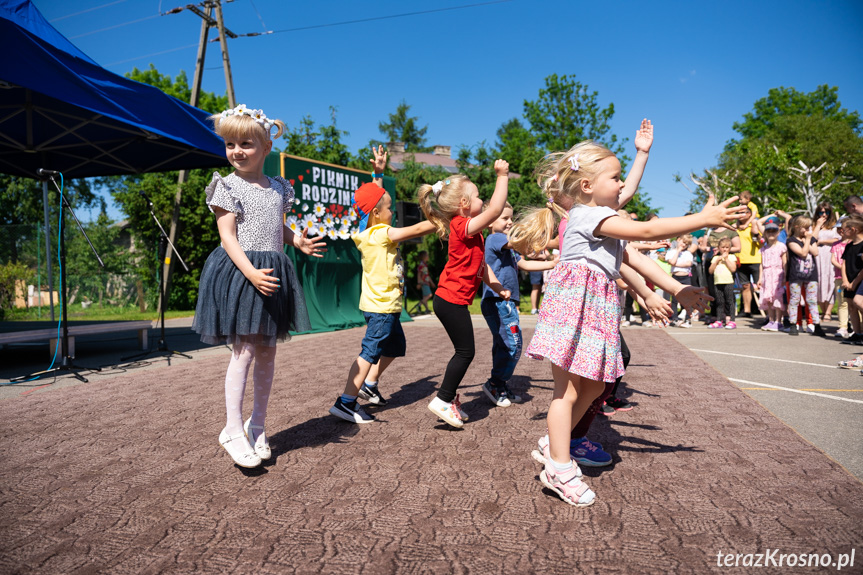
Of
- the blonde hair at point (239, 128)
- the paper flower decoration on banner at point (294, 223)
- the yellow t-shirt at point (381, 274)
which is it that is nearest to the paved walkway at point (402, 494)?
the yellow t-shirt at point (381, 274)

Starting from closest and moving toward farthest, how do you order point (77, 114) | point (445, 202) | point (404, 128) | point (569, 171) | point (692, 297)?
1. point (692, 297)
2. point (569, 171)
3. point (445, 202)
4. point (77, 114)
5. point (404, 128)

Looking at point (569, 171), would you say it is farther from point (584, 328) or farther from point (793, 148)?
point (793, 148)

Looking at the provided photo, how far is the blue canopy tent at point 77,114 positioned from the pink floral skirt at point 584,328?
5395mm

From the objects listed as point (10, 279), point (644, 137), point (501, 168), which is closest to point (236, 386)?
point (501, 168)

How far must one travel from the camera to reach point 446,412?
11.7 ft

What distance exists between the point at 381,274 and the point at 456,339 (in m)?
0.74

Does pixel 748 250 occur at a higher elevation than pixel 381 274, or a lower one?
higher

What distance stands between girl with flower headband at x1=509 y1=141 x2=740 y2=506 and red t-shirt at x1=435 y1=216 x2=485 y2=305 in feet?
3.77

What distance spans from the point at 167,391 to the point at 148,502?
8.92 ft

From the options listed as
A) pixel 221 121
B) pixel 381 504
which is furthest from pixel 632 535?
pixel 221 121

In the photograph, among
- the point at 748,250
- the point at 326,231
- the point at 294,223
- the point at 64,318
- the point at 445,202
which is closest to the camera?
the point at 445,202

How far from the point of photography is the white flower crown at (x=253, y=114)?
2961 mm

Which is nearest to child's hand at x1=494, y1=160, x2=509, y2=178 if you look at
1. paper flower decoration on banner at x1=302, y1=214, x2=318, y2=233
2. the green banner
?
the green banner

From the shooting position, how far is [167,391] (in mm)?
4965
